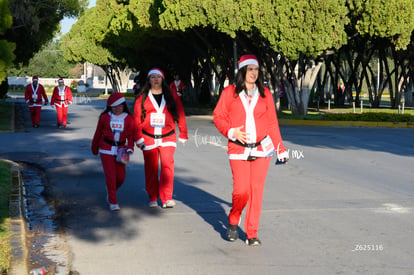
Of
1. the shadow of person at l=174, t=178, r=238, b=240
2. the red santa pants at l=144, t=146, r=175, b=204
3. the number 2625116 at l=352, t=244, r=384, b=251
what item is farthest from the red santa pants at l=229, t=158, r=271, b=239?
the red santa pants at l=144, t=146, r=175, b=204

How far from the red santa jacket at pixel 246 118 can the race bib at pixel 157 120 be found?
6.85ft

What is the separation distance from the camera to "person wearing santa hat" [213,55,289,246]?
23.9ft

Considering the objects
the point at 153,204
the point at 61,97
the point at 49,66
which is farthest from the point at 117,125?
the point at 49,66

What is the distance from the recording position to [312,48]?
2819 cm

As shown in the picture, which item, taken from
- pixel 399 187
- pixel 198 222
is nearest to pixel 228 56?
pixel 399 187

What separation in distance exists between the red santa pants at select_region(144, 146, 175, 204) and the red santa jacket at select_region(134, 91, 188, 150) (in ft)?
0.30

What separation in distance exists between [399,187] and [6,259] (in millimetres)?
6821

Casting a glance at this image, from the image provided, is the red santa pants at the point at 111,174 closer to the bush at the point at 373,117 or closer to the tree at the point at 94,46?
the bush at the point at 373,117

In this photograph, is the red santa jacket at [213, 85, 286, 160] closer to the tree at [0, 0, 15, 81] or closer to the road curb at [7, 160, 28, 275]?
the road curb at [7, 160, 28, 275]

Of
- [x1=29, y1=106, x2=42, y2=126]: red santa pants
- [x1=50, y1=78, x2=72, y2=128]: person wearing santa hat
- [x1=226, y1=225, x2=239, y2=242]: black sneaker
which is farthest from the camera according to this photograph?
[x1=29, y1=106, x2=42, y2=126]: red santa pants

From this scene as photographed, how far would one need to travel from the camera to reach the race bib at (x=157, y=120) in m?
9.38

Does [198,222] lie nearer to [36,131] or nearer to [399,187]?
[399,187]

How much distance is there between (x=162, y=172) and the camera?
30.7ft

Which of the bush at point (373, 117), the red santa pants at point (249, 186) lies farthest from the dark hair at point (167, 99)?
the bush at point (373, 117)
